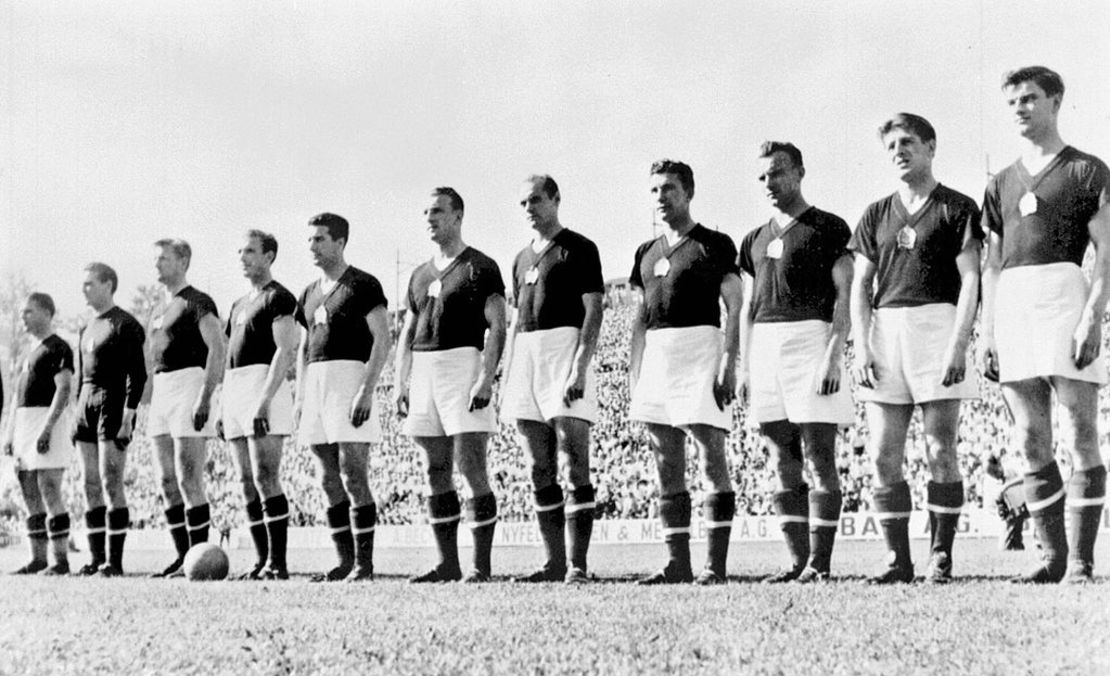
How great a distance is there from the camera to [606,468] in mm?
21359

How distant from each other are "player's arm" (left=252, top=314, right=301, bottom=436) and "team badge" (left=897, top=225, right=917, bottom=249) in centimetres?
437

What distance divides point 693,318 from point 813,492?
117 cm

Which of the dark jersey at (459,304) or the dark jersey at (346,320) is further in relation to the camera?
the dark jersey at (346,320)

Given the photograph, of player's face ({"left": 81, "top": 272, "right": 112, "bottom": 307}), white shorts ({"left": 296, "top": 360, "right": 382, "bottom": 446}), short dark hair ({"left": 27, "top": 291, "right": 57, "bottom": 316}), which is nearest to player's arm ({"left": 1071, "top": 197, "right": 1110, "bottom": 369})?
white shorts ({"left": 296, "top": 360, "right": 382, "bottom": 446})

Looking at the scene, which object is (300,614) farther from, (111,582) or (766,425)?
(111,582)

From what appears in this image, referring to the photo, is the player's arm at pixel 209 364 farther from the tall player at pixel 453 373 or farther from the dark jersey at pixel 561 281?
the dark jersey at pixel 561 281

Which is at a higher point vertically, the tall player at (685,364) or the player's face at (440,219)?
the player's face at (440,219)

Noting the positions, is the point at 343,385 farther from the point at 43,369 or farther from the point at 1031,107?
the point at 1031,107

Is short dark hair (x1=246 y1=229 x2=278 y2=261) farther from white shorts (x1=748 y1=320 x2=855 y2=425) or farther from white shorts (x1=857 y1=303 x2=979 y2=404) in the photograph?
white shorts (x1=857 y1=303 x2=979 y2=404)

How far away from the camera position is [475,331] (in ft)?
24.5

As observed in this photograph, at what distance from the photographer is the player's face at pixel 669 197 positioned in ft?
22.2

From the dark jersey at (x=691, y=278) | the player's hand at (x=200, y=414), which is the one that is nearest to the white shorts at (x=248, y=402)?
the player's hand at (x=200, y=414)

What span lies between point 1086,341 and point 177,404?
257 inches

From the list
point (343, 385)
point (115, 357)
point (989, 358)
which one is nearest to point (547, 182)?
point (343, 385)
